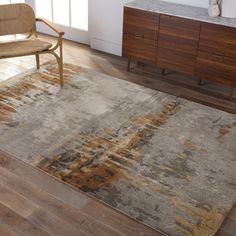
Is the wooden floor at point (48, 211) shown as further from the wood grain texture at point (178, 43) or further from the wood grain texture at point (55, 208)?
the wood grain texture at point (178, 43)

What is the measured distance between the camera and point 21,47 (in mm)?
3604

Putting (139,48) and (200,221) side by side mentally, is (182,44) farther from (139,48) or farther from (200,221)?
(200,221)

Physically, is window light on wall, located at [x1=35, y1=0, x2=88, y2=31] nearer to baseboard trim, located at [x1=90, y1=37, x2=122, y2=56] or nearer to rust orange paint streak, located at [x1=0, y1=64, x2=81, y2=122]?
baseboard trim, located at [x1=90, y1=37, x2=122, y2=56]

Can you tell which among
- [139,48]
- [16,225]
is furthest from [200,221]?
[139,48]

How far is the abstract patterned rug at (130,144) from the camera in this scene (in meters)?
2.47

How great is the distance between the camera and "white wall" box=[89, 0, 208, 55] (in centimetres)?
438

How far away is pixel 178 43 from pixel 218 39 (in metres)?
0.39

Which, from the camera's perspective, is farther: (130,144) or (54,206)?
(130,144)

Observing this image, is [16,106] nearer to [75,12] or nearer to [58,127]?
[58,127]

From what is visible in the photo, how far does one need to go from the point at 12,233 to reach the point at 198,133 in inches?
63.2

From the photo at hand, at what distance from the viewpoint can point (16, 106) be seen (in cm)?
345

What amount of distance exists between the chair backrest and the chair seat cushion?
0.53 ft

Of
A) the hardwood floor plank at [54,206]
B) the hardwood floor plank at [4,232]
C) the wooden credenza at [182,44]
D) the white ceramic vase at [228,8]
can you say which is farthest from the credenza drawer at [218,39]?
the hardwood floor plank at [4,232]

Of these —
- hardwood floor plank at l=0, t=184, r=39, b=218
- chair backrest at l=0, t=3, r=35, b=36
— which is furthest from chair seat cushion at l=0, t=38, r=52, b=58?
hardwood floor plank at l=0, t=184, r=39, b=218
